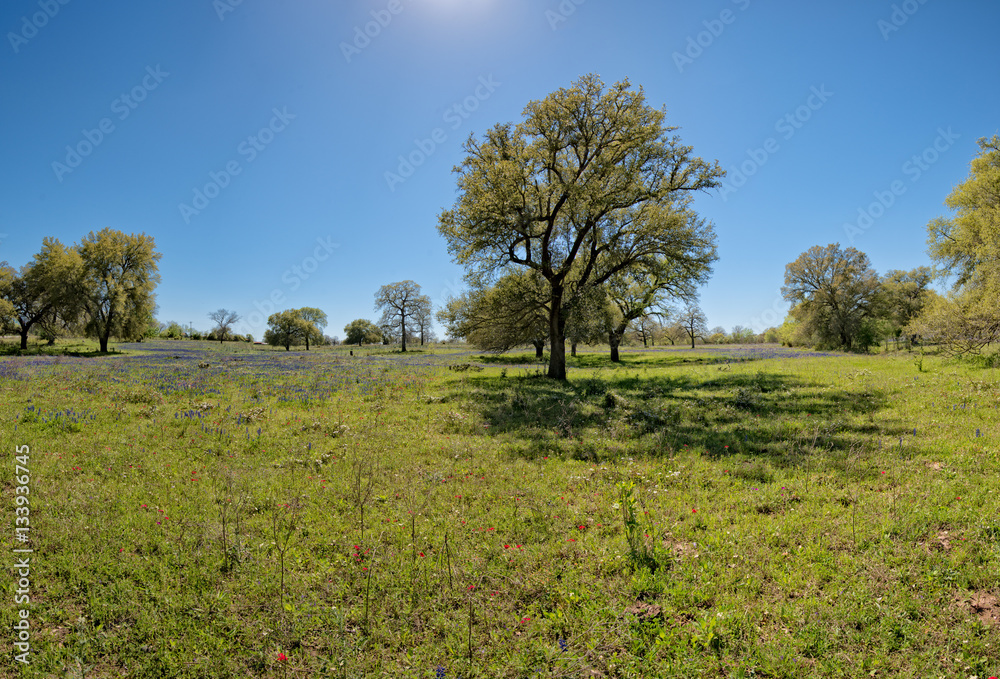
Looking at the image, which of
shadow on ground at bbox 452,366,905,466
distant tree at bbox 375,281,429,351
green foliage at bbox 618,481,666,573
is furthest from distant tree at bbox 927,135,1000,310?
distant tree at bbox 375,281,429,351

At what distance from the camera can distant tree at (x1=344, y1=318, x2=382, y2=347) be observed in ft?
374

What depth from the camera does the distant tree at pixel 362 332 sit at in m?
114

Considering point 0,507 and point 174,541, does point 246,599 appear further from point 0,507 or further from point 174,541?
point 0,507

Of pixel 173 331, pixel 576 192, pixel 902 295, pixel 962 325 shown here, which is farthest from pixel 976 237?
pixel 173 331

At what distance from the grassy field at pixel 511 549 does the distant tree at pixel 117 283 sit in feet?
141

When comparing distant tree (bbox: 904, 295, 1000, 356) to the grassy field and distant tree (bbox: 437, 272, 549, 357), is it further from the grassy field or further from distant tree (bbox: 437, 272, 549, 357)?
distant tree (bbox: 437, 272, 549, 357)

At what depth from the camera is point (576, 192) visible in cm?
1845

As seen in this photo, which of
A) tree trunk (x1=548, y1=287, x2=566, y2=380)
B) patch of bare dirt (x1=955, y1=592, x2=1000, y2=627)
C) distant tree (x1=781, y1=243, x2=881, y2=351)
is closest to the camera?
patch of bare dirt (x1=955, y1=592, x2=1000, y2=627)

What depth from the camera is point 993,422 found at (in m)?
9.08

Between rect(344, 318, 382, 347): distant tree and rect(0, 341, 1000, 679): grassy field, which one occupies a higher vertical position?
rect(344, 318, 382, 347): distant tree

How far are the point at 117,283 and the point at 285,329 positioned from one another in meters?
56.5

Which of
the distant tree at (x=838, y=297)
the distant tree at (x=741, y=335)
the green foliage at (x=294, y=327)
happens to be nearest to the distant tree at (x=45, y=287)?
the green foliage at (x=294, y=327)

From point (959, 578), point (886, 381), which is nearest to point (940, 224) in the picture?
point (886, 381)

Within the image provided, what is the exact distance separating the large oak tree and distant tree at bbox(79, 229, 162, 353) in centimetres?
4344
